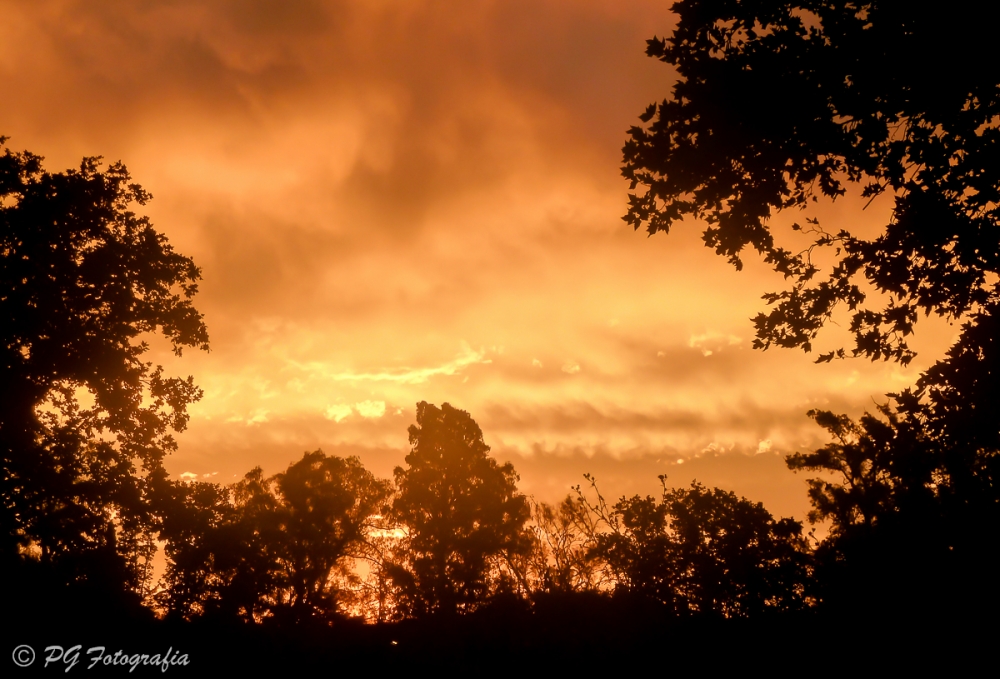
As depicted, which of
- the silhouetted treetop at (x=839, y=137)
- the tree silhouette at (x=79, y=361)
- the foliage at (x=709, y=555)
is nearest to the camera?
the silhouetted treetop at (x=839, y=137)

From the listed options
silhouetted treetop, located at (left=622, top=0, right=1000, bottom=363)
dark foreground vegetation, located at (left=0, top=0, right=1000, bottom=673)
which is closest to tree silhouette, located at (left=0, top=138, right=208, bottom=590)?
dark foreground vegetation, located at (left=0, top=0, right=1000, bottom=673)

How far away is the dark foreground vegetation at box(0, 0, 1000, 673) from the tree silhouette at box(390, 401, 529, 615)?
13 centimetres

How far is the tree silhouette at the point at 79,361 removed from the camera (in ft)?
51.8

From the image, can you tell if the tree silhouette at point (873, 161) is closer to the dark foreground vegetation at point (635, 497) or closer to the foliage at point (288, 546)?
the dark foreground vegetation at point (635, 497)

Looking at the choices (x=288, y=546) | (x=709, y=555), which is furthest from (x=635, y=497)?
(x=288, y=546)

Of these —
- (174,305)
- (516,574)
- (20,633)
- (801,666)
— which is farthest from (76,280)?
(801,666)

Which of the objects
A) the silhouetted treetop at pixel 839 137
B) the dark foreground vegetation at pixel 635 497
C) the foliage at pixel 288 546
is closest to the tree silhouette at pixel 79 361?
the dark foreground vegetation at pixel 635 497

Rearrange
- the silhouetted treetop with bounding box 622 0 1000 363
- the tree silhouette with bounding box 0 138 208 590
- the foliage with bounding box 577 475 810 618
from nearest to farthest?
the silhouetted treetop with bounding box 622 0 1000 363 → the tree silhouette with bounding box 0 138 208 590 → the foliage with bounding box 577 475 810 618

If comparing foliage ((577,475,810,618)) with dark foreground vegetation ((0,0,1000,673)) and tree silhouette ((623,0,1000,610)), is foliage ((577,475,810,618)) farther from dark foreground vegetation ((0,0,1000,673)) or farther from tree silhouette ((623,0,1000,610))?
tree silhouette ((623,0,1000,610))

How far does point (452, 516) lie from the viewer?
2881 cm

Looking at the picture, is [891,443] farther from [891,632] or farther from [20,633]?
[20,633]

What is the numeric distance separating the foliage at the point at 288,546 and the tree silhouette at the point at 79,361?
9.13 metres

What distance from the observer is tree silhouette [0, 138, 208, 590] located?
51.8 feet

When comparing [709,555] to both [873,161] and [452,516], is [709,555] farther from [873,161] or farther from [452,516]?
[873,161]
